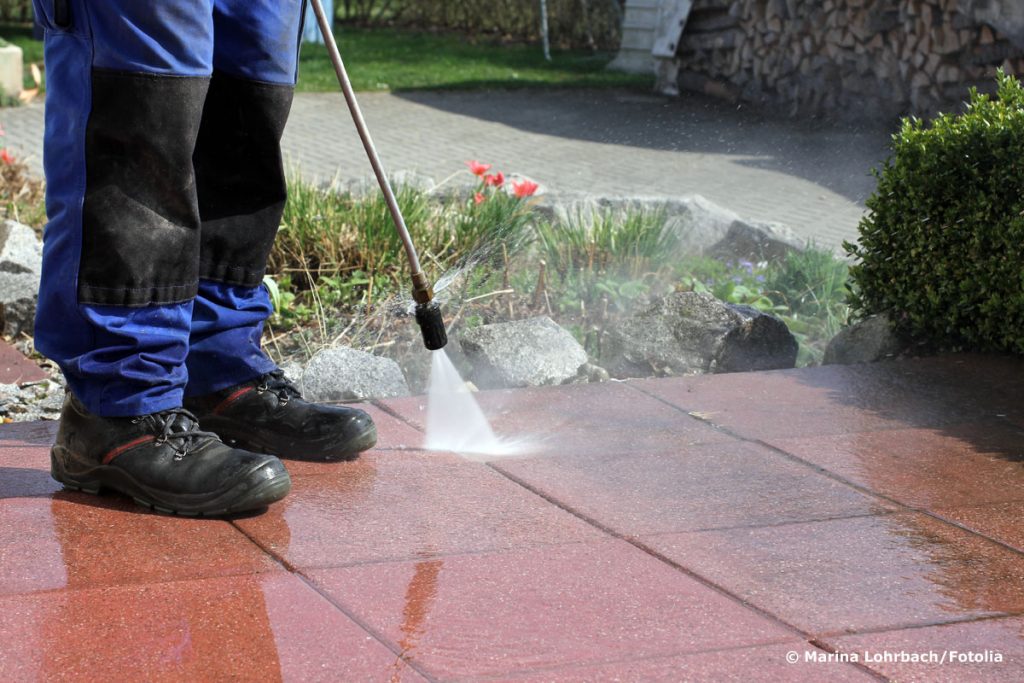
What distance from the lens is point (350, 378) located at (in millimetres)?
3865

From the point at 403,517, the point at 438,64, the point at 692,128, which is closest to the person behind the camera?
the point at 403,517

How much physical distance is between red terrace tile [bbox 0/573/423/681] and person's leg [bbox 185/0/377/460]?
719 mm

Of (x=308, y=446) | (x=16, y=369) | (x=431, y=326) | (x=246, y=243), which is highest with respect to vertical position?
(x=246, y=243)

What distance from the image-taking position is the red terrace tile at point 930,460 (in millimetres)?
2857

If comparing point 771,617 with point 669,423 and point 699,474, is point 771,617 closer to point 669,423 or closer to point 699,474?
point 699,474

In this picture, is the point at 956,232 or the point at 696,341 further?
the point at 696,341

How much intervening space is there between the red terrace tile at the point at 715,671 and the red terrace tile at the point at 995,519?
741mm

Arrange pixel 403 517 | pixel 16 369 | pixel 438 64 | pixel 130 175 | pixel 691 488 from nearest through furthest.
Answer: pixel 130 175 → pixel 403 517 → pixel 691 488 → pixel 16 369 → pixel 438 64

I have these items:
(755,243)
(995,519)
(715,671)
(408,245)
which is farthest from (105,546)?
(755,243)

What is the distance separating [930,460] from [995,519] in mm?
382

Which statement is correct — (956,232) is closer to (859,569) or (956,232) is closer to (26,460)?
(859,569)

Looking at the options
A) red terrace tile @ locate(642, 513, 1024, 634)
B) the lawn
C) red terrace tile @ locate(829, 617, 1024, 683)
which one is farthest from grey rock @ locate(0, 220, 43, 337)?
the lawn

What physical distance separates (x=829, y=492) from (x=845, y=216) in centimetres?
494

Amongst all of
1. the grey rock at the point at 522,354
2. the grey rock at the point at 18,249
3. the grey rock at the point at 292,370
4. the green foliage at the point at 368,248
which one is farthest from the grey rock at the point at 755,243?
the grey rock at the point at 18,249
